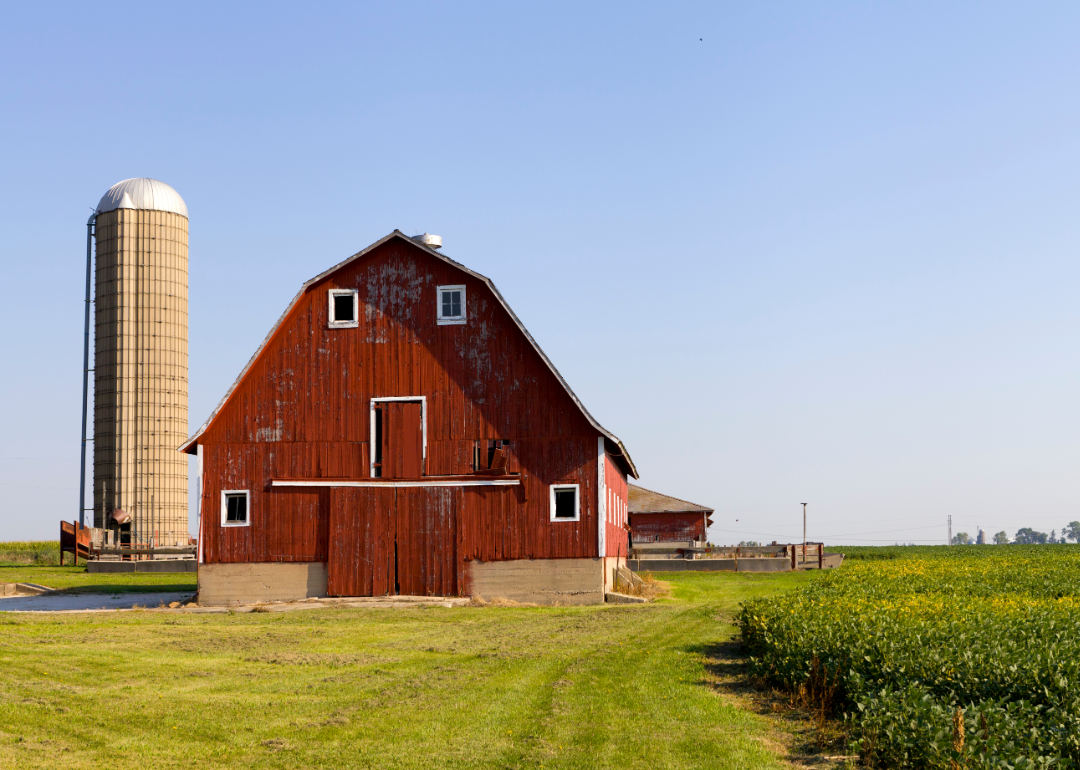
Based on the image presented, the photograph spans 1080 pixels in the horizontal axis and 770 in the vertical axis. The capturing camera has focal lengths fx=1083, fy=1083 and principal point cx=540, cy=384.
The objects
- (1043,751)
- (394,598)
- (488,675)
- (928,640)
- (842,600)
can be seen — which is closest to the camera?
(1043,751)

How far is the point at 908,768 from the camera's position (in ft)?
32.4

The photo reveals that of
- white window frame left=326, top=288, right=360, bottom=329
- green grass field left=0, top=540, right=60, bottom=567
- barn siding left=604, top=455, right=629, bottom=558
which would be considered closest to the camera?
white window frame left=326, top=288, right=360, bottom=329

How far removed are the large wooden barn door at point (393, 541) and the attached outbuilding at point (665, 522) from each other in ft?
113

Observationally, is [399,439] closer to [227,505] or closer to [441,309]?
[441,309]

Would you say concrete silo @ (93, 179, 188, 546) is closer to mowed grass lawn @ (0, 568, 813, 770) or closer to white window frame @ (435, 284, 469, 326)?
white window frame @ (435, 284, 469, 326)

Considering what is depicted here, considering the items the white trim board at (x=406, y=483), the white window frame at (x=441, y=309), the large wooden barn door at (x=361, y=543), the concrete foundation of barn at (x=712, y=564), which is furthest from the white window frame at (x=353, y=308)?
the concrete foundation of barn at (x=712, y=564)

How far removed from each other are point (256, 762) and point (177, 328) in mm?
47678

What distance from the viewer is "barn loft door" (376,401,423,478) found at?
29969 mm

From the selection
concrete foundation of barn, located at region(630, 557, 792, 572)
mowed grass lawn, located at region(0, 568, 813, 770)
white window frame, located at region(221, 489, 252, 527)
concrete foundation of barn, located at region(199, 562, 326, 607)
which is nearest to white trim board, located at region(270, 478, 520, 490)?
white window frame, located at region(221, 489, 252, 527)

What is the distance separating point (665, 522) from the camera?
63750mm

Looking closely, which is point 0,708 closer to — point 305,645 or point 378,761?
point 378,761

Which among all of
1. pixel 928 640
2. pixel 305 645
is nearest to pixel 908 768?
pixel 928 640

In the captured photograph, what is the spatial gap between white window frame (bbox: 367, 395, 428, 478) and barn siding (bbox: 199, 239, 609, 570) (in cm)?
12

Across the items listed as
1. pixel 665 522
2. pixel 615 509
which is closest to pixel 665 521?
pixel 665 522
